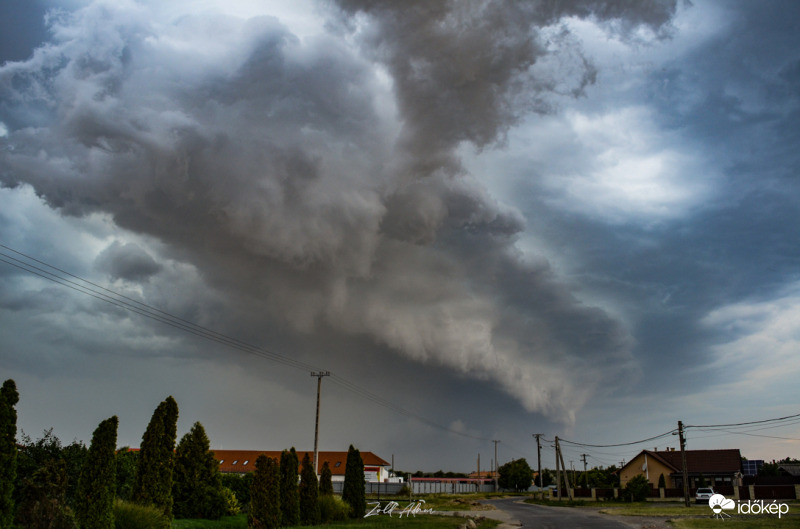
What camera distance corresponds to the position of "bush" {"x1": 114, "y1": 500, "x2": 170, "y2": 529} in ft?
50.6

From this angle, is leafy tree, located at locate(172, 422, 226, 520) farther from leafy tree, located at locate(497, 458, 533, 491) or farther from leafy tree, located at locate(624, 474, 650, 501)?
leafy tree, located at locate(497, 458, 533, 491)

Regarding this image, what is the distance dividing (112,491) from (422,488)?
86894mm

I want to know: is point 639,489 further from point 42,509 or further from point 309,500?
point 42,509

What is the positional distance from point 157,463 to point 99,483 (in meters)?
3.23

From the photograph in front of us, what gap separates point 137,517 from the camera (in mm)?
15602

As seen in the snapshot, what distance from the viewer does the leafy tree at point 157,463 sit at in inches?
661

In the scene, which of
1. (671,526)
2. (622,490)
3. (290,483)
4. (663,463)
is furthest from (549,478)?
(290,483)

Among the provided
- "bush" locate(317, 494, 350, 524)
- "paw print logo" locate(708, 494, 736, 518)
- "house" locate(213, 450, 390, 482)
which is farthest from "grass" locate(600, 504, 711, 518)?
"house" locate(213, 450, 390, 482)

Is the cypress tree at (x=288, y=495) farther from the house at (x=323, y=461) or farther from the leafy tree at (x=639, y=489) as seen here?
the house at (x=323, y=461)

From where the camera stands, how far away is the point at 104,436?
46.7 feet

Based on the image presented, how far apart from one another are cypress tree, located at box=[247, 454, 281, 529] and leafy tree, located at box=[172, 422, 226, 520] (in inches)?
77.2

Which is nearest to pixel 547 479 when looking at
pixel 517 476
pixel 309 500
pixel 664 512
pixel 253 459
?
pixel 517 476

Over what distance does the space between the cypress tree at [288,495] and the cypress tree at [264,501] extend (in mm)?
2925

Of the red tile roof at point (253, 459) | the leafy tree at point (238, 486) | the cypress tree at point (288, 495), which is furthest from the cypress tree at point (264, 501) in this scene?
the red tile roof at point (253, 459)
